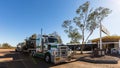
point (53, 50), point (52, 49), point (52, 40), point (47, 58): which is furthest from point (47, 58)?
point (52, 40)

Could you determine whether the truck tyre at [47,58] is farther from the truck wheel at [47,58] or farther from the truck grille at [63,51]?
the truck grille at [63,51]

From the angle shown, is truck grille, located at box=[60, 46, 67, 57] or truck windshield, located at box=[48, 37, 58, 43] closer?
truck grille, located at box=[60, 46, 67, 57]

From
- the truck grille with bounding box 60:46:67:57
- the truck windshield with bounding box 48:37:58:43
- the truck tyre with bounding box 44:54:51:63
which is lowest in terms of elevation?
the truck tyre with bounding box 44:54:51:63

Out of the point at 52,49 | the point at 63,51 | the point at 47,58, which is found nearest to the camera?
the point at 63,51

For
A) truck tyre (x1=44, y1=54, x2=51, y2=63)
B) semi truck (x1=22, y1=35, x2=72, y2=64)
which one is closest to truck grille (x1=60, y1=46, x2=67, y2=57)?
semi truck (x1=22, y1=35, x2=72, y2=64)

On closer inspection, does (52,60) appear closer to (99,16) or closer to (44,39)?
(44,39)

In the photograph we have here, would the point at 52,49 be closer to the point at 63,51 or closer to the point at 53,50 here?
the point at 53,50

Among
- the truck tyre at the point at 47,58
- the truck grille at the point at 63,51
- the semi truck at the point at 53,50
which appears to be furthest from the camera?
the truck tyre at the point at 47,58

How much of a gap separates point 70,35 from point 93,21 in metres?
5.67

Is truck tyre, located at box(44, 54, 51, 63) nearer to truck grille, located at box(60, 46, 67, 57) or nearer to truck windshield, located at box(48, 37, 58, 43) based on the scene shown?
truck grille, located at box(60, 46, 67, 57)

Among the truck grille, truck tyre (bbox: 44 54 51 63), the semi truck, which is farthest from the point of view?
truck tyre (bbox: 44 54 51 63)

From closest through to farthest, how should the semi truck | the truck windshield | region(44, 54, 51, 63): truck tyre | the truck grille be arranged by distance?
1. the semi truck
2. the truck grille
3. region(44, 54, 51, 63): truck tyre
4. the truck windshield

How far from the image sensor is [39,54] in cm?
2231

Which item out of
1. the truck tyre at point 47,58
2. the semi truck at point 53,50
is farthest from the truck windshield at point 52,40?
the truck tyre at point 47,58
